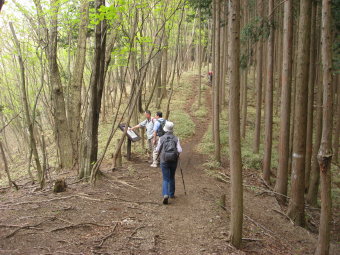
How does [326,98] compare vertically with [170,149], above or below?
above

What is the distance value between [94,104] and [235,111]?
4.15 meters

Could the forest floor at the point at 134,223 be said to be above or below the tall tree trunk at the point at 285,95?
below

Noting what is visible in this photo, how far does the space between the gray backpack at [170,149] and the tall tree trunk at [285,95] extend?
4003 mm

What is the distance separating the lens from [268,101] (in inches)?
423

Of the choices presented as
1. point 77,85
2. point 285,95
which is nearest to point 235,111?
point 285,95

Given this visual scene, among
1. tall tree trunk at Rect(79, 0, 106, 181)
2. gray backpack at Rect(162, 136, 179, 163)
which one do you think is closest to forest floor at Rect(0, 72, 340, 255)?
tall tree trunk at Rect(79, 0, 106, 181)

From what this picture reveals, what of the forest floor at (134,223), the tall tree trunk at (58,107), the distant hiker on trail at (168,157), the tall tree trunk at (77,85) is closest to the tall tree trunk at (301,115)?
the forest floor at (134,223)

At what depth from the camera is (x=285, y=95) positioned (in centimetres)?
870

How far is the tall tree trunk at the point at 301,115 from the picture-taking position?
6895 millimetres

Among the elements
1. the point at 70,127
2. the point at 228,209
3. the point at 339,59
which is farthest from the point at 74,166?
the point at 339,59

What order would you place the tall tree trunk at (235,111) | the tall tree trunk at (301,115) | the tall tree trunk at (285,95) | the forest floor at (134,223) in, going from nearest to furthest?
1. the tall tree trunk at (235,111)
2. the forest floor at (134,223)
3. the tall tree trunk at (301,115)
4. the tall tree trunk at (285,95)

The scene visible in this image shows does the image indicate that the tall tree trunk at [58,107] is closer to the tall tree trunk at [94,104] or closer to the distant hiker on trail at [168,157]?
the tall tree trunk at [94,104]

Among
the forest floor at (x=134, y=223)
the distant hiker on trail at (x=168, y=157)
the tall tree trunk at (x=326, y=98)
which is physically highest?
the tall tree trunk at (x=326, y=98)

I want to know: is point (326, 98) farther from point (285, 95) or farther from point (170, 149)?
point (285, 95)
